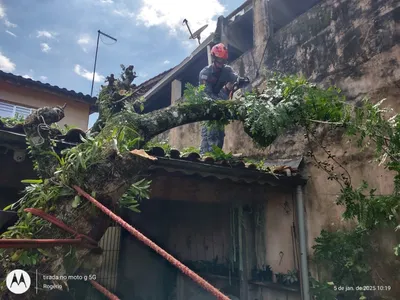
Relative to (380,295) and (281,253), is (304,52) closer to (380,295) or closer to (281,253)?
(281,253)

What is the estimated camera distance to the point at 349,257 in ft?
15.6

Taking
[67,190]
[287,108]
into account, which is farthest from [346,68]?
[67,190]

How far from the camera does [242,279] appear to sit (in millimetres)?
6094

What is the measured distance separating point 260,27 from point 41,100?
7.64 m

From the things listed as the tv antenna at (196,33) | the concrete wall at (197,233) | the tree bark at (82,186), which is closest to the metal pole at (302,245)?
the concrete wall at (197,233)

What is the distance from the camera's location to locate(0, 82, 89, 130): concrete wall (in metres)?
9.62

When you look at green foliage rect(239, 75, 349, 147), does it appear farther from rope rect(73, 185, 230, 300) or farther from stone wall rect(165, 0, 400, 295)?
rope rect(73, 185, 230, 300)

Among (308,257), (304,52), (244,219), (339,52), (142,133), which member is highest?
(304,52)

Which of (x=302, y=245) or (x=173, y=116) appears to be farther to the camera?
(x=302, y=245)

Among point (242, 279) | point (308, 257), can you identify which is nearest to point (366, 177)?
point (308, 257)

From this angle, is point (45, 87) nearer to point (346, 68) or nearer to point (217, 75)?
point (217, 75)

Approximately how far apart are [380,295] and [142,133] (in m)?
4.47

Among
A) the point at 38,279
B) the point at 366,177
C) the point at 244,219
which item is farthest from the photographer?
the point at 244,219

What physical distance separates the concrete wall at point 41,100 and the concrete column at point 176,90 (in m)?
3.30
